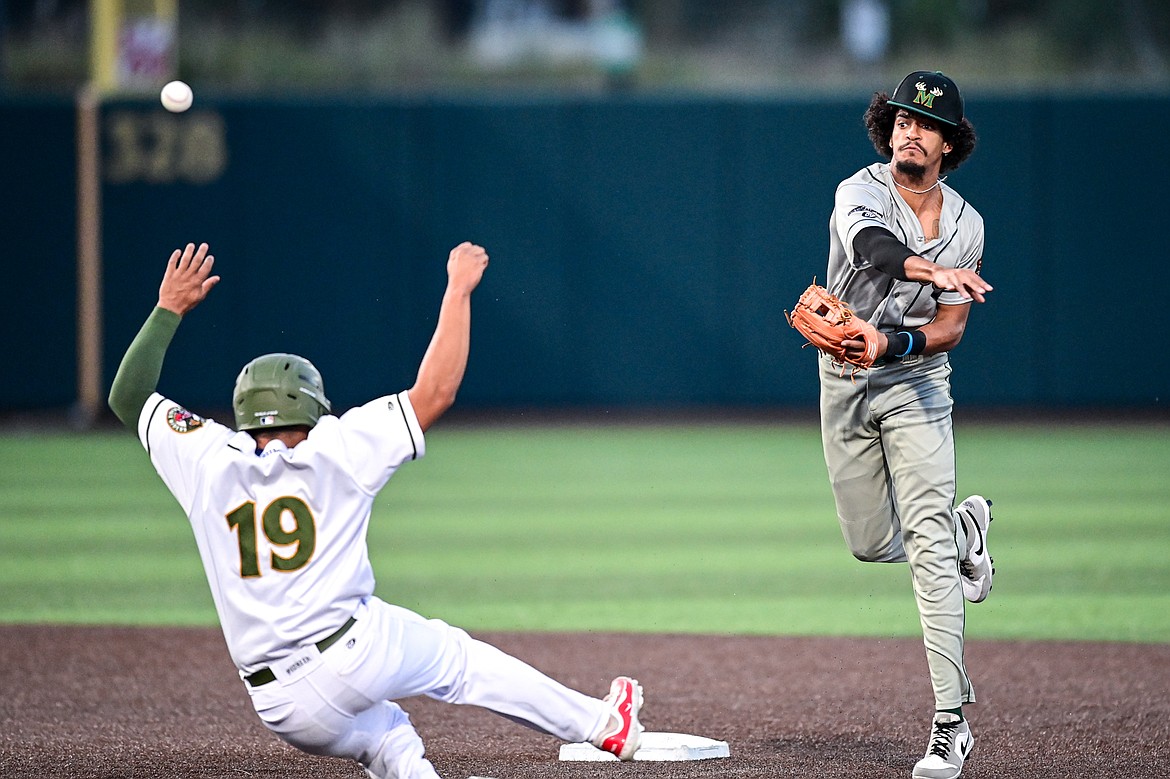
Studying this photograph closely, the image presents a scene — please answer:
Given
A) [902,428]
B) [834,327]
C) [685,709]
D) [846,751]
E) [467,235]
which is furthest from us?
[467,235]

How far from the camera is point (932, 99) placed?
454 cm

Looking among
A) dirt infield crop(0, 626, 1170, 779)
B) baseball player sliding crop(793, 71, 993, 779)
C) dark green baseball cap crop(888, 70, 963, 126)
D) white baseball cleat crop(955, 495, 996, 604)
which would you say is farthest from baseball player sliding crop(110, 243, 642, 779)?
white baseball cleat crop(955, 495, 996, 604)

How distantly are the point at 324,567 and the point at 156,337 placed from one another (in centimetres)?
82

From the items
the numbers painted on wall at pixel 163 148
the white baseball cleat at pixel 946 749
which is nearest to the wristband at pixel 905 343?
the white baseball cleat at pixel 946 749

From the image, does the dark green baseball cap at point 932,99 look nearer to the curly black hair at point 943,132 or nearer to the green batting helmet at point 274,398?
the curly black hair at point 943,132

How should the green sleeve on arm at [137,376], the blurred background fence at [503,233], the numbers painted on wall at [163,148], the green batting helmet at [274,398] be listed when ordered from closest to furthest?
the green batting helmet at [274,398], the green sleeve on arm at [137,376], the blurred background fence at [503,233], the numbers painted on wall at [163,148]

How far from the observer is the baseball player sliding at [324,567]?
11.6ft

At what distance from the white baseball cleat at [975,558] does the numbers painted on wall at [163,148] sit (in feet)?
40.0

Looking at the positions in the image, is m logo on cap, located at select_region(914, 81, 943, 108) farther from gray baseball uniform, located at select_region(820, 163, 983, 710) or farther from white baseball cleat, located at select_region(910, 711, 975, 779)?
white baseball cleat, located at select_region(910, 711, 975, 779)

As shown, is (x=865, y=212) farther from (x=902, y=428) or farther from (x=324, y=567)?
(x=324, y=567)

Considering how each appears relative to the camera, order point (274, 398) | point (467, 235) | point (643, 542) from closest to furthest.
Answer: point (274, 398)
point (643, 542)
point (467, 235)

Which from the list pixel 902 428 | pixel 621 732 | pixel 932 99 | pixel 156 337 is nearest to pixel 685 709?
pixel 902 428

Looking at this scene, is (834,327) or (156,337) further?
(834,327)

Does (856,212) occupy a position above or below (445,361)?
above
